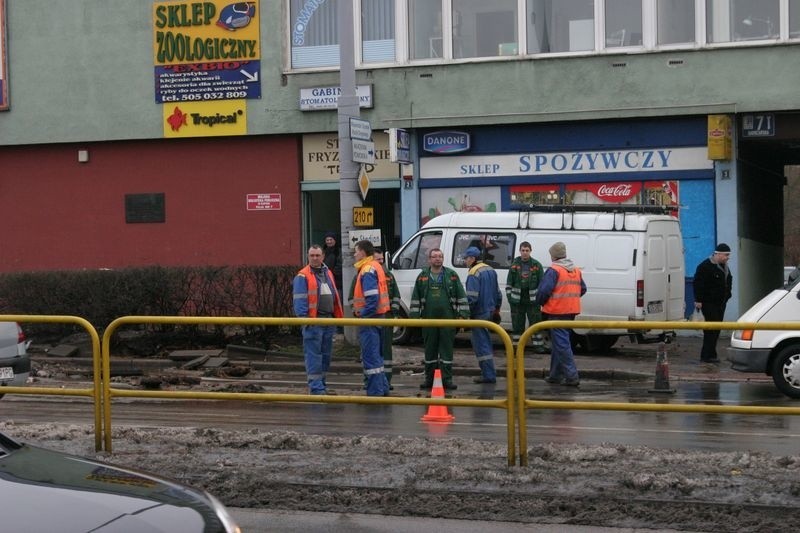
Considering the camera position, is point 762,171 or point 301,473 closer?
point 301,473

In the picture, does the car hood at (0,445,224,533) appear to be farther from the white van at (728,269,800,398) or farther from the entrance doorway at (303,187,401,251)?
the entrance doorway at (303,187,401,251)

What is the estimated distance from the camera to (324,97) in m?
24.8

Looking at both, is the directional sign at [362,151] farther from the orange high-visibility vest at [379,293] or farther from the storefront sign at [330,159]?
the storefront sign at [330,159]

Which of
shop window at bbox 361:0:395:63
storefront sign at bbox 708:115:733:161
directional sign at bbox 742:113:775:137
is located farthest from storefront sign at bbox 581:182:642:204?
shop window at bbox 361:0:395:63

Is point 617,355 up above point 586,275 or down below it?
below

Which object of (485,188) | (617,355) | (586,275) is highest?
(485,188)

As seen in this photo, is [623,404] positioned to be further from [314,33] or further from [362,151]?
[314,33]

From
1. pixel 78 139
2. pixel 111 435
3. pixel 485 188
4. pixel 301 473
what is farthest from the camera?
pixel 78 139

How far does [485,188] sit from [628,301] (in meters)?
5.97

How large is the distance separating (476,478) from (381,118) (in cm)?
1686

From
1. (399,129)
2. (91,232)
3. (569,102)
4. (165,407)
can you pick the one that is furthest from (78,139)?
(165,407)

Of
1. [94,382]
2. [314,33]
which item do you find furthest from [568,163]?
[94,382]

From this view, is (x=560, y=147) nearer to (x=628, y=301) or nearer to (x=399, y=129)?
(x=399, y=129)

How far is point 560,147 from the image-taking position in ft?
78.2
